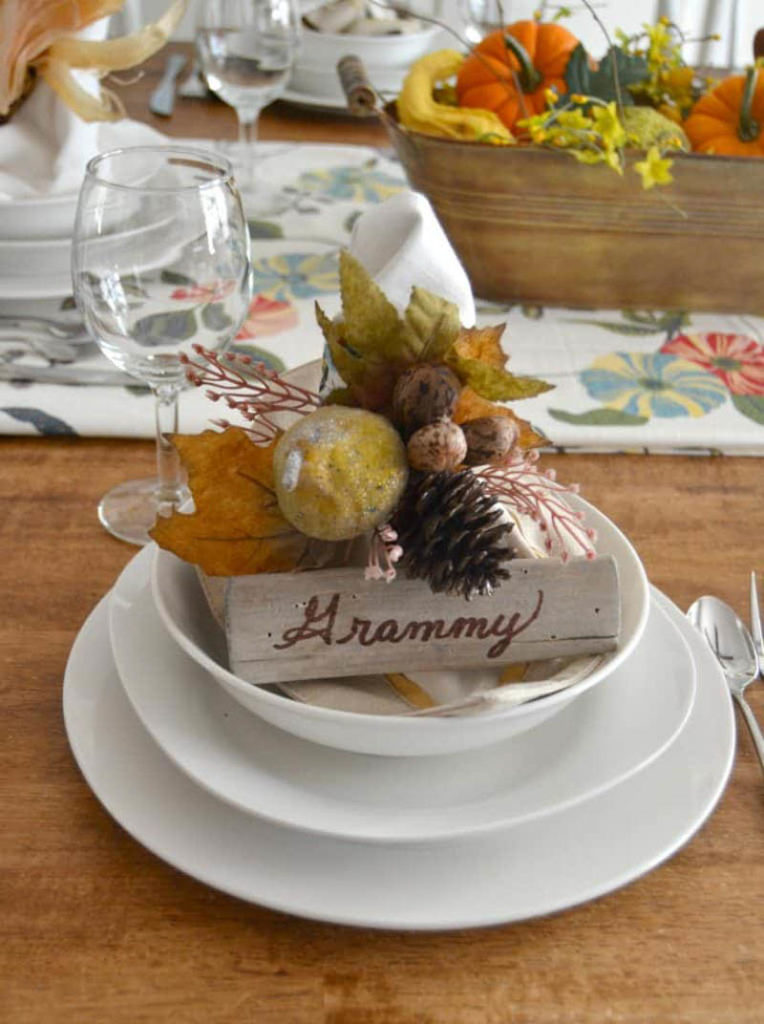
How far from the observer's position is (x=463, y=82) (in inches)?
38.4

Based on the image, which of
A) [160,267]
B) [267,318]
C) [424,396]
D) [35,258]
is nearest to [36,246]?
[35,258]

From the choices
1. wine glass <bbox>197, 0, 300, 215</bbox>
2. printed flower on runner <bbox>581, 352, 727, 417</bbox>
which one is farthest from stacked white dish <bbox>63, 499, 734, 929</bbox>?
wine glass <bbox>197, 0, 300, 215</bbox>

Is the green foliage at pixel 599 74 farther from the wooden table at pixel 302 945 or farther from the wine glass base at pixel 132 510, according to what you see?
the wooden table at pixel 302 945

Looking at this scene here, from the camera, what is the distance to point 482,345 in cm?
44

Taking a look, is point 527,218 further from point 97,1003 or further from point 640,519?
point 97,1003

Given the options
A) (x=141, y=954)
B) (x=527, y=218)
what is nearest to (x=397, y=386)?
(x=141, y=954)

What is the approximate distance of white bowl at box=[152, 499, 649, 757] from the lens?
0.38 metres

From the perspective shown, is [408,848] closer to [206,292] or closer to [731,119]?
[206,292]

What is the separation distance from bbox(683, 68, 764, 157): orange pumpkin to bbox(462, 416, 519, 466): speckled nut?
1.87 ft

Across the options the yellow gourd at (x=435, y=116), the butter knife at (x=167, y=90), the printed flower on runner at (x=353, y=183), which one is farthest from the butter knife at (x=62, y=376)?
the butter knife at (x=167, y=90)

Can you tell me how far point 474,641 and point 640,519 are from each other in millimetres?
259

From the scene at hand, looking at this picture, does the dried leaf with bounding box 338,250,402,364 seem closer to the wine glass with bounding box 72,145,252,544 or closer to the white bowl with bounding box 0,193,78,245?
the wine glass with bounding box 72,145,252,544

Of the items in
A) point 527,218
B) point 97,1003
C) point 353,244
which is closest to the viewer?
point 97,1003

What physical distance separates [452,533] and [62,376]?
45cm
